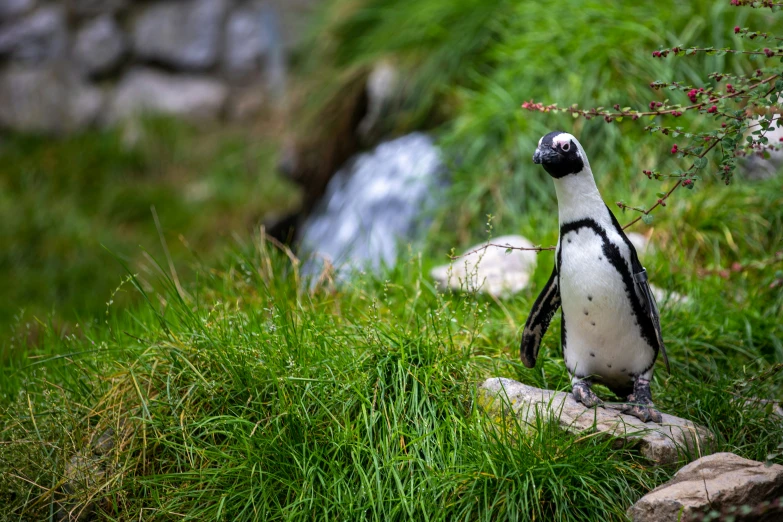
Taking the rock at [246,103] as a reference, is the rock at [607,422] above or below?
above

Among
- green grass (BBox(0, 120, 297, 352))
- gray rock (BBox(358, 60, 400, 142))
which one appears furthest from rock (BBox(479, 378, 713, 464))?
green grass (BBox(0, 120, 297, 352))

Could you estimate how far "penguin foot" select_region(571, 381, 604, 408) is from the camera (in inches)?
90.2

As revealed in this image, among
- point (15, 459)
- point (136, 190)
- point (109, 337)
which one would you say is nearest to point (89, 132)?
point (136, 190)

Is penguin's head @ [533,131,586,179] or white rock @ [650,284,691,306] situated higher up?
penguin's head @ [533,131,586,179]

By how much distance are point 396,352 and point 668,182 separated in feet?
7.46

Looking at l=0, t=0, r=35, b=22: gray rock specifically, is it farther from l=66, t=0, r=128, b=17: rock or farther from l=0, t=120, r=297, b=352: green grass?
l=0, t=120, r=297, b=352: green grass

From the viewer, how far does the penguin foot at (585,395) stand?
2.29 meters

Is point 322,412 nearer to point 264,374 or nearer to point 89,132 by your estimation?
point 264,374

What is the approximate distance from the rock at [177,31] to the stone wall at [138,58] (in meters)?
0.01

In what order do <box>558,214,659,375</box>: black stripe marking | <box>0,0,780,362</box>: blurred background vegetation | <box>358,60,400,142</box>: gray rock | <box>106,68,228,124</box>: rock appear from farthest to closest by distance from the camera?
1. <box>106,68,228,124</box>: rock
2. <box>358,60,400,142</box>: gray rock
3. <box>0,0,780,362</box>: blurred background vegetation
4. <box>558,214,659,375</box>: black stripe marking

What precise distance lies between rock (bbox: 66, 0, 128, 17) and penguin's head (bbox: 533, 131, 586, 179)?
698cm

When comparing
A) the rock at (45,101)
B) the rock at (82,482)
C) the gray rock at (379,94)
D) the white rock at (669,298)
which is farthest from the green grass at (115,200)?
the white rock at (669,298)

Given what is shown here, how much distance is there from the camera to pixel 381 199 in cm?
523

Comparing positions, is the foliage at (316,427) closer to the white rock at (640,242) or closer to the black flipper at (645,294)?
the black flipper at (645,294)
